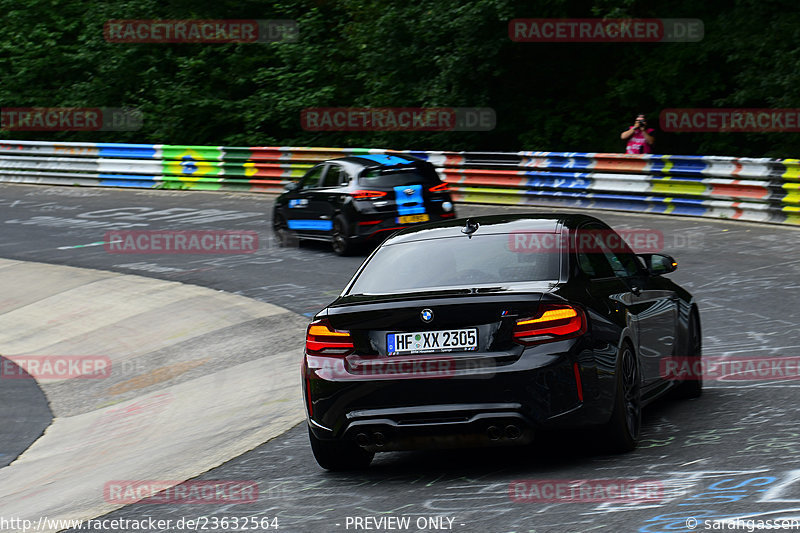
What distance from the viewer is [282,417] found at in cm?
956

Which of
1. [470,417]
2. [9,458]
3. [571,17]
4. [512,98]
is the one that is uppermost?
[571,17]

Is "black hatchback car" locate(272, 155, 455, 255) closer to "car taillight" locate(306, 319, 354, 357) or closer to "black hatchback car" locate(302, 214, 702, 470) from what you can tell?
"black hatchback car" locate(302, 214, 702, 470)

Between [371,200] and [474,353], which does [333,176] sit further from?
[474,353]

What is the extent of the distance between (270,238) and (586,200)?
6.20 meters

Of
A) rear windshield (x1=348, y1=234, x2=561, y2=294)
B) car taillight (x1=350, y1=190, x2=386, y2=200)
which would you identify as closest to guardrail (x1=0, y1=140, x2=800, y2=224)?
car taillight (x1=350, y1=190, x2=386, y2=200)

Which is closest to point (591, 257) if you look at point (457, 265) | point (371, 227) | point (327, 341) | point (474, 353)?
point (457, 265)

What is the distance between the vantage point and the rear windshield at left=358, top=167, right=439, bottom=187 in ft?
62.2

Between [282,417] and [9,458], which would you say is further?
[9,458]

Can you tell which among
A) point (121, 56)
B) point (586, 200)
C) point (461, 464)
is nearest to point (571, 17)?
point (586, 200)

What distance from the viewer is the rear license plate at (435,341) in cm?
659

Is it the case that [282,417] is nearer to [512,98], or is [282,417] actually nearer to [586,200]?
[586,200]

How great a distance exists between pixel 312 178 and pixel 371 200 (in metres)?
1.97

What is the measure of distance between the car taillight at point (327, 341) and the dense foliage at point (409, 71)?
1945 centimetres

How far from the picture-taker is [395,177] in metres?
19.0
